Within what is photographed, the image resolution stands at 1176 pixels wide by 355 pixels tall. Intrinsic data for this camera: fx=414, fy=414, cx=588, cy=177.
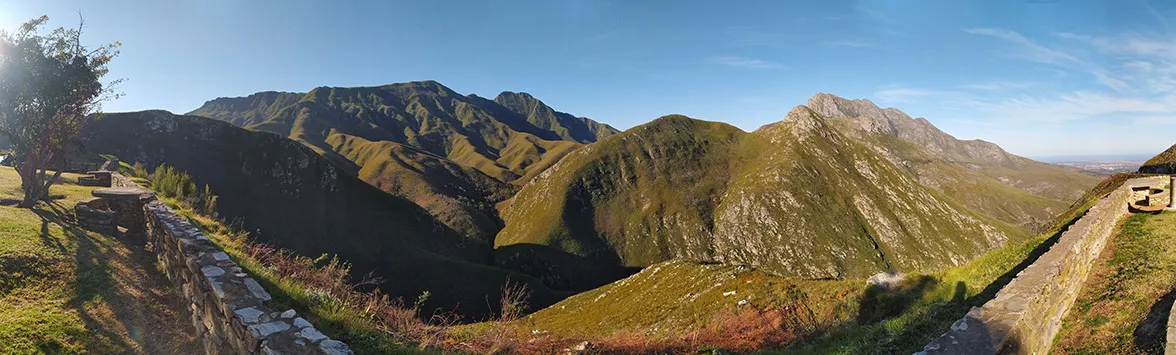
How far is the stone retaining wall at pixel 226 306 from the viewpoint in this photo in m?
7.48

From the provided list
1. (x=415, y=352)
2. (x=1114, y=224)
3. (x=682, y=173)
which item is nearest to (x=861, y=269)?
(x=682, y=173)

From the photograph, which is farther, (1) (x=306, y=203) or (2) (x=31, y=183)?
(1) (x=306, y=203)

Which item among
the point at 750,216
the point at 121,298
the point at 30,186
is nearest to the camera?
the point at 121,298

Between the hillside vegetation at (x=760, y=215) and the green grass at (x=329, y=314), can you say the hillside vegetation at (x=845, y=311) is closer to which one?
the green grass at (x=329, y=314)

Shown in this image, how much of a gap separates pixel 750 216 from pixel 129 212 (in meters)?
160

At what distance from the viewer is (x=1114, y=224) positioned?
590 inches

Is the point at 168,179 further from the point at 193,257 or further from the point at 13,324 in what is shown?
the point at 13,324

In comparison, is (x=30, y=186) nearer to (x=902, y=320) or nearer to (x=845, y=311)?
(x=902, y=320)

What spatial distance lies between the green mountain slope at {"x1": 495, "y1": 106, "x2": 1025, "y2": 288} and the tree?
127 meters

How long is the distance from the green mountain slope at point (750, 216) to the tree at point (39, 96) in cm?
12667

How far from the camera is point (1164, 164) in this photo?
28.8 m

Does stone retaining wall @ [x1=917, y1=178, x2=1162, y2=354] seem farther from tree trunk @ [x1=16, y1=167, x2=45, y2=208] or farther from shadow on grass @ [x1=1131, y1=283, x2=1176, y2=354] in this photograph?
tree trunk @ [x1=16, y1=167, x2=45, y2=208]

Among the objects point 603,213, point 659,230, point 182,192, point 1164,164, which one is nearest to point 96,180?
point 182,192

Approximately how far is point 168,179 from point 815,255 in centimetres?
15038
